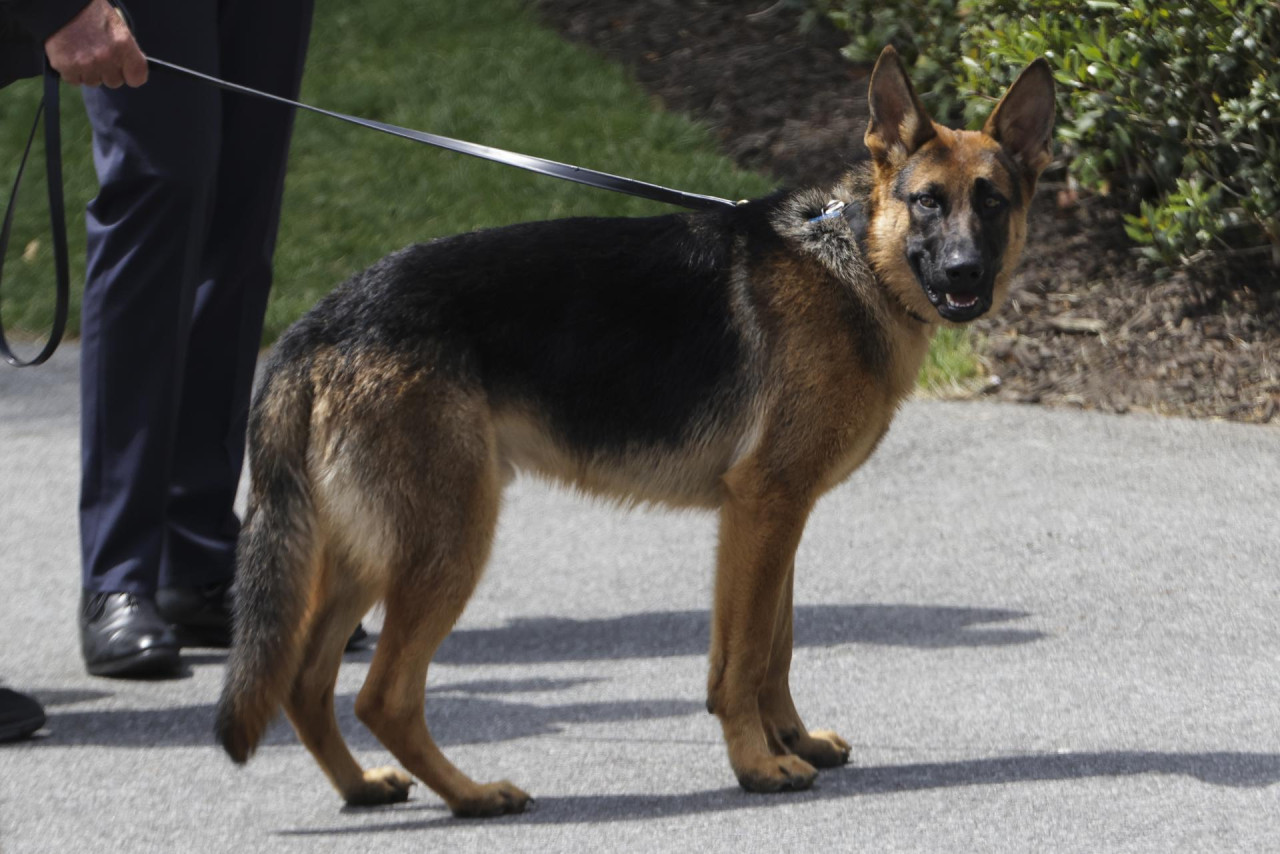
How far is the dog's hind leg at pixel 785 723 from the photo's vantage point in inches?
162

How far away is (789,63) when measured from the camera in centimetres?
1077

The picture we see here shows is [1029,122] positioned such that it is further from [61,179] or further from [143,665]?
[143,665]

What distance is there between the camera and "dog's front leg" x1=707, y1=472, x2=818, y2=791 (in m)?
3.93

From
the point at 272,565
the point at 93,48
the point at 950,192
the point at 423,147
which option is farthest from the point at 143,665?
the point at 423,147

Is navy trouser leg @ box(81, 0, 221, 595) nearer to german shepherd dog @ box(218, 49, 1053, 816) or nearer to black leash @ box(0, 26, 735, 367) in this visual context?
black leash @ box(0, 26, 735, 367)

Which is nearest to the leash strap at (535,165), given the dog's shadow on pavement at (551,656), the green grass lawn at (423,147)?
the dog's shadow on pavement at (551,656)

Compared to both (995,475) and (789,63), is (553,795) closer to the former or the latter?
(995,475)

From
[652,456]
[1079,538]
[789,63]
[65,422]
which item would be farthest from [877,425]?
[789,63]

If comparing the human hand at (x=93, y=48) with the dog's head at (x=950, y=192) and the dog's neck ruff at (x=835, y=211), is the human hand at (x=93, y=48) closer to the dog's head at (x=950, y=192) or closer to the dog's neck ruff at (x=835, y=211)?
the dog's neck ruff at (x=835, y=211)

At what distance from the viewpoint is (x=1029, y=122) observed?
4.25 meters

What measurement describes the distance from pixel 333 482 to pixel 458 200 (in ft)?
20.9

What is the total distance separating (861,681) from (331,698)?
1.60 meters

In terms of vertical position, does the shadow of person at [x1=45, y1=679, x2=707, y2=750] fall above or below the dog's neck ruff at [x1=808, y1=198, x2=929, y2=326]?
below

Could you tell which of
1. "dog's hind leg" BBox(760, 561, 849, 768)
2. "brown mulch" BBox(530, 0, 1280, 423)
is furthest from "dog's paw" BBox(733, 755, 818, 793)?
"brown mulch" BBox(530, 0, 1280, 423)
